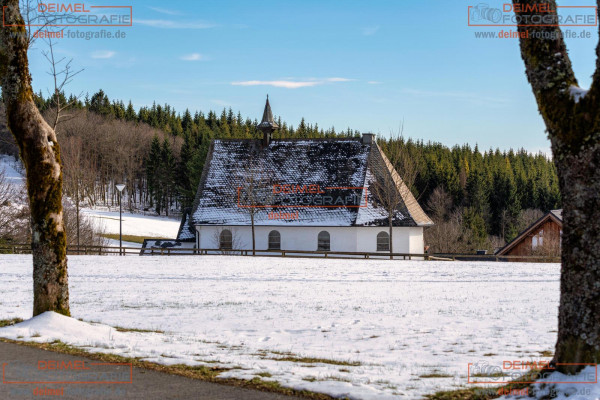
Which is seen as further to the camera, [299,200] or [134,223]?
[134,223]

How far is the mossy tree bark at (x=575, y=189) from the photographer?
6.64 m

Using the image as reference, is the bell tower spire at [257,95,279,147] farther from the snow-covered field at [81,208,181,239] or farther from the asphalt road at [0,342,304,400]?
the asphalt road at [0,342,304,400]

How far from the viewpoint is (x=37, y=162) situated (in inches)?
461

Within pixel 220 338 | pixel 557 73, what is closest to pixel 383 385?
pixel 557 73

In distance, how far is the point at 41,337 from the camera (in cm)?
1058

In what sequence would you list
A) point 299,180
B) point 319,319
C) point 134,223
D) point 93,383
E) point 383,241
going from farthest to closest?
point 134,223, point 299,180, point 383,241, point 319,319, point 93,383

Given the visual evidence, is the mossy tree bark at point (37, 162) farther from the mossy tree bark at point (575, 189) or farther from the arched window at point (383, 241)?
the arched window at point (383, 241)

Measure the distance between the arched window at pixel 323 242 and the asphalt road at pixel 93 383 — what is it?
35882mm

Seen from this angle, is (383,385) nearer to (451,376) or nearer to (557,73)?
(451,376)

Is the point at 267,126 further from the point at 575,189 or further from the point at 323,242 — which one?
the point at 575,189

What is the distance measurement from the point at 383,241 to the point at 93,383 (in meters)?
37.7

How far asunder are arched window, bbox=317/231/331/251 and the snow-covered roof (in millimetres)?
831

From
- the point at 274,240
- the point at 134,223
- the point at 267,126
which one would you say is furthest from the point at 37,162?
the point at 134,223

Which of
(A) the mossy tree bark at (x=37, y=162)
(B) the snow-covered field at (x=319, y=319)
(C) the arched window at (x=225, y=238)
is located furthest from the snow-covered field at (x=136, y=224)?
(A) the mossy tree bark at (x=37, y=162)
